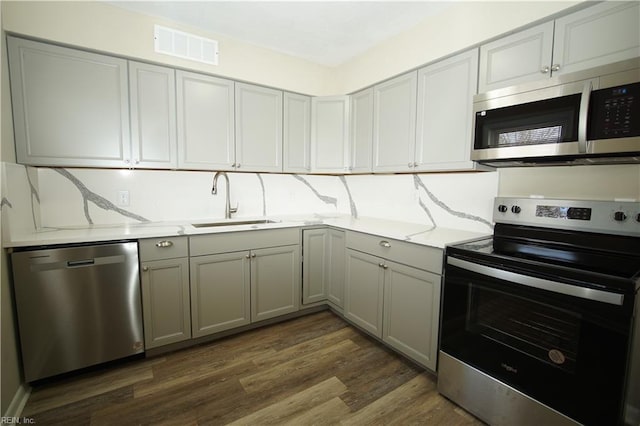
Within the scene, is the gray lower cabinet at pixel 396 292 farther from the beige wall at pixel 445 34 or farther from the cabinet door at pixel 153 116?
the cabinet door at pixel 153 116

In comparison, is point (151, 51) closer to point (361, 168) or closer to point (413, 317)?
point (361, 168)

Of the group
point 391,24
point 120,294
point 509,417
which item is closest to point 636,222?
point 509,417

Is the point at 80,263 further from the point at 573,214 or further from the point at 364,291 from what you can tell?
the point at 573,214

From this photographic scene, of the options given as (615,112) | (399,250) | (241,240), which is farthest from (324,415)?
(615,112)

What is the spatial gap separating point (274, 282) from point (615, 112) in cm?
241

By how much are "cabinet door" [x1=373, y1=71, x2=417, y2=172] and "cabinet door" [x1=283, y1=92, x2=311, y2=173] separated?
2.42ft

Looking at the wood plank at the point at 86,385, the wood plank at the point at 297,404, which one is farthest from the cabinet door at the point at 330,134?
the wood plank at the point at 86,385

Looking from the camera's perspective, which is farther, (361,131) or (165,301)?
(361,131)

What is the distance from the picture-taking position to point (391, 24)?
7.70 ft

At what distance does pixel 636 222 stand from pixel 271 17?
8.68 ft

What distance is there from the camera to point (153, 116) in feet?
7.44

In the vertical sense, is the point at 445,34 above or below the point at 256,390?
above

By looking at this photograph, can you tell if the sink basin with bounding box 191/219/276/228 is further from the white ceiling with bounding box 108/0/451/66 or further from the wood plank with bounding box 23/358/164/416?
the white ceiling with bounding box 108/0/451/66

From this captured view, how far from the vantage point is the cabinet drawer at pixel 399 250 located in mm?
1825
